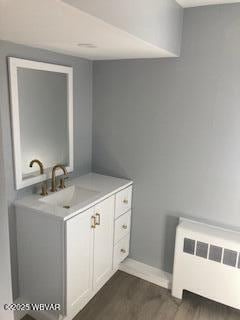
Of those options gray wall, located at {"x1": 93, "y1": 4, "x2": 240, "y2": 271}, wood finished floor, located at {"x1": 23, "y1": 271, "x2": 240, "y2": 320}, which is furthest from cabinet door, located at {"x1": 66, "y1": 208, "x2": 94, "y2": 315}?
gray wall, located at {"x1": 93, "y1": 4, "x2": 240, "y2": 271}

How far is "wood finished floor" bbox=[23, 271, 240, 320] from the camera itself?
7.11 feet

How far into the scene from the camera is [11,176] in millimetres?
1906

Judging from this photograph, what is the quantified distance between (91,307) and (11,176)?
1.25 meters

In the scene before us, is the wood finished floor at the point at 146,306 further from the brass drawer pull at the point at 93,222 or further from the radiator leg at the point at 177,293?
the brass drawer pull at the point at 93,222

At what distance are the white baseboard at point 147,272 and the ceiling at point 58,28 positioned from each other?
194 centimetres

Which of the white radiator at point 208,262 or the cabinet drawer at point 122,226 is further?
the cabinet drawer at point 122,226

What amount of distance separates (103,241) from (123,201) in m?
0.40

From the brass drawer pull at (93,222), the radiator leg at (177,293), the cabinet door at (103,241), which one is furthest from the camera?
the radiator leg at (177,293)

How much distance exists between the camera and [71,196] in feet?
7.73

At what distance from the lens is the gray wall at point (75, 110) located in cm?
179

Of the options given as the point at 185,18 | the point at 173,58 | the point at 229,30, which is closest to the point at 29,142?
the point at 173,58

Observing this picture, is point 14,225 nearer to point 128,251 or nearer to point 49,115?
point 49,115

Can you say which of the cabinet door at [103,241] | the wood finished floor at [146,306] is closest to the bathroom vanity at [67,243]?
the cabinet door at [103,241]

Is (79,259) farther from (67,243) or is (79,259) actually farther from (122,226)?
(122,226)
